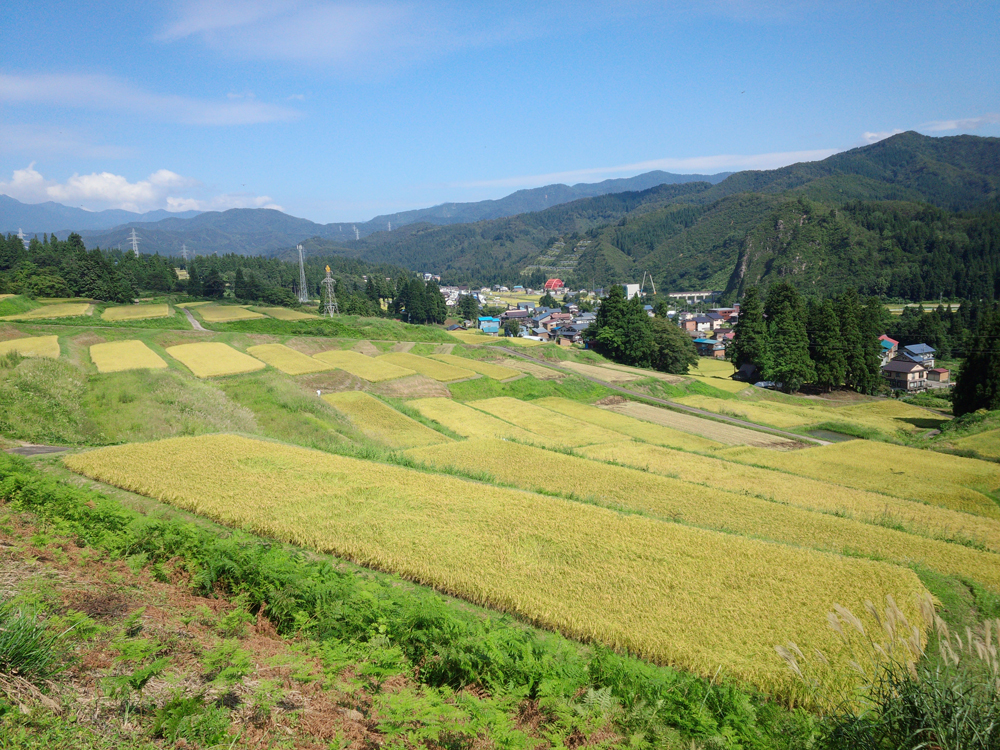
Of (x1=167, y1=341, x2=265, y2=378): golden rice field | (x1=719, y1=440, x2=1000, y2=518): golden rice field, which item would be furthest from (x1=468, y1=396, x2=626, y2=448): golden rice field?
(x1=167, y1=341, x2=265, y2=378): golden rice field

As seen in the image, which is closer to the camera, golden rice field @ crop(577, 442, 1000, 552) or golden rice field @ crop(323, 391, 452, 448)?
golden rice field @ crop(577, 442, 1000, 552)

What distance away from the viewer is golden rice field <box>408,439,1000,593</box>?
12.8 m

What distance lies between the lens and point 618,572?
410 inches

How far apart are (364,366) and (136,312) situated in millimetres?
29563

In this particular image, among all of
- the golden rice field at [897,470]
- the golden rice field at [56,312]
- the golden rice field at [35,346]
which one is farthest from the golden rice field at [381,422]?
the golden rice field at [56,312]

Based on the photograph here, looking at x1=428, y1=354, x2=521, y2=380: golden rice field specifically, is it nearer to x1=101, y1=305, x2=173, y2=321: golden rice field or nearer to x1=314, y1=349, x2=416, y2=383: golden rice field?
x1=314, y1=349, x2=416, y2=383: golden rice field

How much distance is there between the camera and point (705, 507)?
52.4 ft

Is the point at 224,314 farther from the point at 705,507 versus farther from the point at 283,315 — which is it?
the point at 705,507

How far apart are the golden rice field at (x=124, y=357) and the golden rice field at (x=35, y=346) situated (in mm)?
2010

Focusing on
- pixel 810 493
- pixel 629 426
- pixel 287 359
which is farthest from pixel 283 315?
pixel 810 493

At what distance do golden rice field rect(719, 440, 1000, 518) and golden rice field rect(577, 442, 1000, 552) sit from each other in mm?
1392

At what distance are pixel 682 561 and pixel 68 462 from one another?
16.5 meters

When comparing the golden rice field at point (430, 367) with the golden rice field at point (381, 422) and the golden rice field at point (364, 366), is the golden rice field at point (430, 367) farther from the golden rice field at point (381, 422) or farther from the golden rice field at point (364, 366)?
the golden rice field at point (381, 422)

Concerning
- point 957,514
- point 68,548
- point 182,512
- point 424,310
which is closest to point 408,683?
point 68,548
